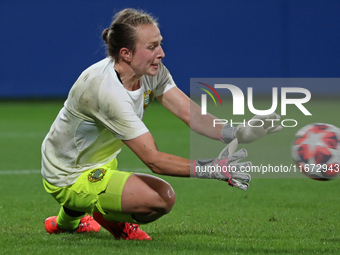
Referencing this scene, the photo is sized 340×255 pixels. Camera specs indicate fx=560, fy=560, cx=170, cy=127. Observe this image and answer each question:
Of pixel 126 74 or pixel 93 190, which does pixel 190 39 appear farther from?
pixel 93 190

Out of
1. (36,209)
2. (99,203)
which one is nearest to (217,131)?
(99,203)

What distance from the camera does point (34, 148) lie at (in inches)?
316

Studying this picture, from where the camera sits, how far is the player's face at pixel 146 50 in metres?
3.22

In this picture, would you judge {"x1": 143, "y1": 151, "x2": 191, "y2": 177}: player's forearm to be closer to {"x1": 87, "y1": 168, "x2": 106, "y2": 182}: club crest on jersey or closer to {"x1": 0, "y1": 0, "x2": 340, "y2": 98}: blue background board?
{"x1": 87, "y1": 168, "x2": 106, "y2": 182}: club crest on jersey

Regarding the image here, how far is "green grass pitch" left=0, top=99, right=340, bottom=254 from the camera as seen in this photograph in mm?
3217

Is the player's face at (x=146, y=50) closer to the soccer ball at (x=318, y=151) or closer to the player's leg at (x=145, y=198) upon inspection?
the player's leg at (x=145, y=198)

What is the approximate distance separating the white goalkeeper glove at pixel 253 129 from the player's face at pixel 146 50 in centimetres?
66

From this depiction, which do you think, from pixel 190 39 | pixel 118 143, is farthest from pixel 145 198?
pixel 190 39

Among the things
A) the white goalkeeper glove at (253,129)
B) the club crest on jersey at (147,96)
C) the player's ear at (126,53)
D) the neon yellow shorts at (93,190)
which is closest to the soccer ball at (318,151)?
the white goalkeeper glove at (253,129)

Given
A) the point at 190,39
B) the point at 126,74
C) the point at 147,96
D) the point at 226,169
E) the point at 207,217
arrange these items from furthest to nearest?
1. the point at 190,39
2. the point at 207,217
3. the point at 147,96
4. the point at 126,74
5. the point at 226,169

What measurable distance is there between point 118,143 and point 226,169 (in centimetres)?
86

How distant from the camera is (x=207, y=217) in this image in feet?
13.9

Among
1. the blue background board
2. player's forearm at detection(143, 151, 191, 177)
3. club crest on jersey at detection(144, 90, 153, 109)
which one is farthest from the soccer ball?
the blue background board

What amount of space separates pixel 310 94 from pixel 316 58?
954 mm
